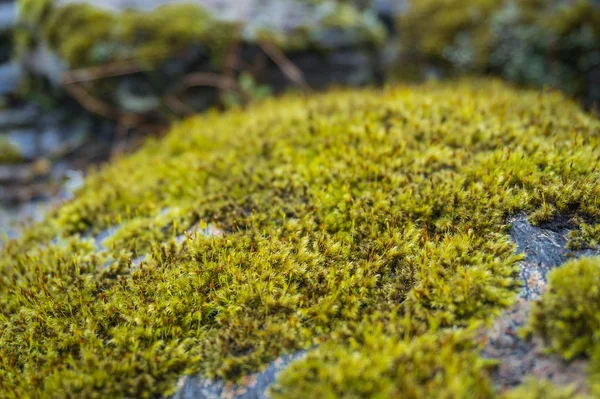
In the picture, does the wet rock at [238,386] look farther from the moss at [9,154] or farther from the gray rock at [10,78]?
the gray rock at [10,78]

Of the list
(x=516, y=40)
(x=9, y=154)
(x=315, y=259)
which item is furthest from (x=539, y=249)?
(x=9, y=154)

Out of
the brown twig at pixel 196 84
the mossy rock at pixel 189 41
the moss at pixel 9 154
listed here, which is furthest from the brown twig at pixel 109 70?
the moss at pixel 9 154

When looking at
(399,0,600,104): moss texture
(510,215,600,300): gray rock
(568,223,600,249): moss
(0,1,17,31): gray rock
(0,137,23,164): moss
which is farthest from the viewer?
(0,1,17,31): gray rock

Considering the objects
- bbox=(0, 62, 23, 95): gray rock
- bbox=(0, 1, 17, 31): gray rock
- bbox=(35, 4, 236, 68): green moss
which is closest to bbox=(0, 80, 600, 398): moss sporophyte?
bbox=(35, 4, 236, 68): green moss

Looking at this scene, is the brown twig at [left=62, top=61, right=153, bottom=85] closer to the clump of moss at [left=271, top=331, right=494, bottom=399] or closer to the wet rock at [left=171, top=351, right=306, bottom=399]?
the wet rock at [left=171, top=351, right=306, bottom=399]

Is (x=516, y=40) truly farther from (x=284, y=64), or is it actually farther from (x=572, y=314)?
(x=572, y=314)

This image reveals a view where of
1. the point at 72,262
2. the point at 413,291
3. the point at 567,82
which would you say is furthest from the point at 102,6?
the point at 567,82

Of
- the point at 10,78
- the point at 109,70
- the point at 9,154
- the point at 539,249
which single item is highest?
the point at 109,70
